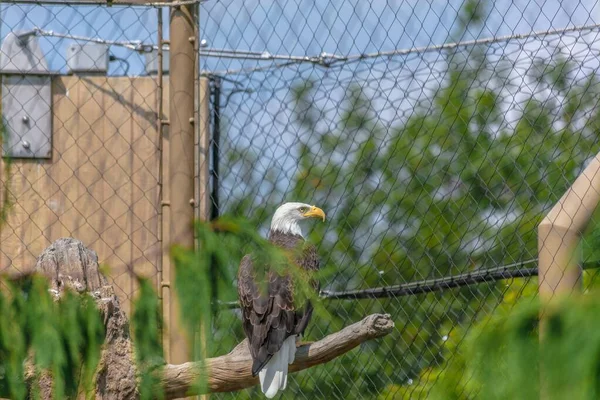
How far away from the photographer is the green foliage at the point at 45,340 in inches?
76.5

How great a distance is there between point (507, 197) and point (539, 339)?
547cm

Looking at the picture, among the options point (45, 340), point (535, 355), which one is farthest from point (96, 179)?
point (535, 355)

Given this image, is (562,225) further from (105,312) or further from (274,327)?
(274,327)

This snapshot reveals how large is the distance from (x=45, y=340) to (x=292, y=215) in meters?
3.10

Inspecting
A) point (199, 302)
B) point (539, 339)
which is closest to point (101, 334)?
point (199, 302)

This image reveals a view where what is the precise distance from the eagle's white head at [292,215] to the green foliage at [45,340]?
9.41 feet

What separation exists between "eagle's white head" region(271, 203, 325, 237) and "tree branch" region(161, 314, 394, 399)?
1195 mm

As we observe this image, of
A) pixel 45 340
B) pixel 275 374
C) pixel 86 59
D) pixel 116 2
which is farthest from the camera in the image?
pixel 86 59

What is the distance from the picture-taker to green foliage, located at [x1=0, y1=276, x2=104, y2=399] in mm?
1943

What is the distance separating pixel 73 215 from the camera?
169 inches

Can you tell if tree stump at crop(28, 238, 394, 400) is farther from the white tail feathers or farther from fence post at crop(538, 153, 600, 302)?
the white tail feathers

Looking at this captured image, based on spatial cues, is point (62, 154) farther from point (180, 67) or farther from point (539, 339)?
point (539, 339)

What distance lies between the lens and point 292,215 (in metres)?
5.01

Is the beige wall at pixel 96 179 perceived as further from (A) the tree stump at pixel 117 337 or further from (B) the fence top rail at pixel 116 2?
(A) the tree stump at pixel 117 337
